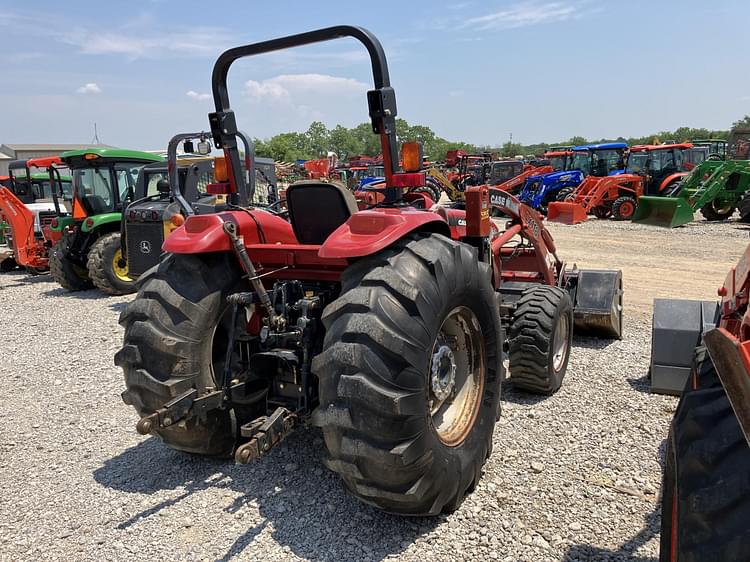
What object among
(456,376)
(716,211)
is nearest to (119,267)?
(456,376)

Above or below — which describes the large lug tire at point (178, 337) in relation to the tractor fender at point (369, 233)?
below

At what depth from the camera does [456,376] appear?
3473 millimetres

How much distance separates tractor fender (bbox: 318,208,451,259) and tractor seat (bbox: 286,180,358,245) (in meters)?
0.60

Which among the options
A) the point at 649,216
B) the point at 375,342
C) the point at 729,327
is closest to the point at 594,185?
the point at 649,216

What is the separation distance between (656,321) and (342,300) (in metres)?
2.95

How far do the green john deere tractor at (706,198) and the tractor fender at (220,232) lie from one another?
46.0 ft

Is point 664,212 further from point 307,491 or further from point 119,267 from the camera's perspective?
point 307,491

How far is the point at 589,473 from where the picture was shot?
11.7ft

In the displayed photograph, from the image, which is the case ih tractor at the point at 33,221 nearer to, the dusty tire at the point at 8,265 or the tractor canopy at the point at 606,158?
the dusty tire at the point at 8,265

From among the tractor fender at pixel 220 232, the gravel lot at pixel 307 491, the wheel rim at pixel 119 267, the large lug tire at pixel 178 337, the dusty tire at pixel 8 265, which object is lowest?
the gravel lot at pixel 307 491

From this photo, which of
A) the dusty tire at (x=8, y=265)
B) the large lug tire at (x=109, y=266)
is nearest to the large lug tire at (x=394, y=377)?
the large lug tire at (x=109, y=266)

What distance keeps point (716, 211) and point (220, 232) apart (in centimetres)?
1702

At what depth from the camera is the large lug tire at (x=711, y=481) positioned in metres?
1.47

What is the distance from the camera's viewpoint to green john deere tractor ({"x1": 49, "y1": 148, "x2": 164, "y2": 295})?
32.3 ft
